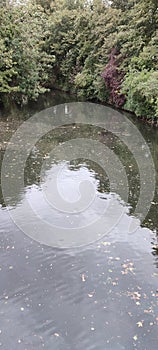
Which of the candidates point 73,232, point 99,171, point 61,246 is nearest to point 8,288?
point 61,246

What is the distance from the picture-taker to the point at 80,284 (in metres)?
4.95

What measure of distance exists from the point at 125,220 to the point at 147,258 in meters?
1.44

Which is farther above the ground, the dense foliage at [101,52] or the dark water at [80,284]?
the dense foliage at [101,52]

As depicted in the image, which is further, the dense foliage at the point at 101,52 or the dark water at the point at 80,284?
the dense foliage at the point at 101,52

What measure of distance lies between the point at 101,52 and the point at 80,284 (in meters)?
21.0

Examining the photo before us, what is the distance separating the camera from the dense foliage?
1634cm

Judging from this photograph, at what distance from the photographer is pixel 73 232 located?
254 inches

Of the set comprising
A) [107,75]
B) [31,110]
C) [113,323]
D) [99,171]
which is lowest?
[113,323]

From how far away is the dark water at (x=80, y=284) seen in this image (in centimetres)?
398

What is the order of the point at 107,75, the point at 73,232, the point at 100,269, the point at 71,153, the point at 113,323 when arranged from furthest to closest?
the point at 107,75, the point at 71,153, the point at 73,232, the point at 100,269, the point at 113,323

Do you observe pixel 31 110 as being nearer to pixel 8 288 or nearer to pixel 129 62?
pixel 129 62

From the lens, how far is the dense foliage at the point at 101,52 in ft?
53.6

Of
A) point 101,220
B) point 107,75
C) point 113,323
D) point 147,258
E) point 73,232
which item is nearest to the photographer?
point 113,323

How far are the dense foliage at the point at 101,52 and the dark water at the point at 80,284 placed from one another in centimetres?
906
